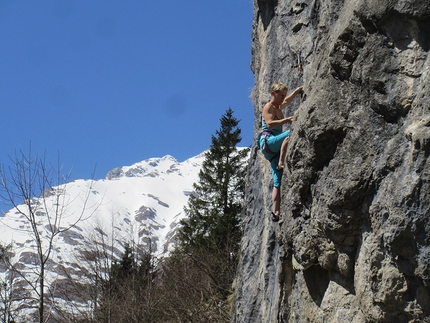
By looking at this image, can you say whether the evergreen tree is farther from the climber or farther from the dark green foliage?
the climber

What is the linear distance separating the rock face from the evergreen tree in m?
18.2

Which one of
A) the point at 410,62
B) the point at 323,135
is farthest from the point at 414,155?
the point at 323,135

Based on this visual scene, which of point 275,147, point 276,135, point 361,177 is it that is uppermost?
point 276,135

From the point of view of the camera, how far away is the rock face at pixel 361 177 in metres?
5.66

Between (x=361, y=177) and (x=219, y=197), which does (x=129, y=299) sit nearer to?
(x=219, y=197)

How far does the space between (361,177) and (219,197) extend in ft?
80.6

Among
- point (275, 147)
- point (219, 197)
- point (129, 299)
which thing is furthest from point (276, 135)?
point (219, 197)

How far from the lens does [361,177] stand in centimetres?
642

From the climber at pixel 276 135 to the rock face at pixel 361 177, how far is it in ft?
1.56

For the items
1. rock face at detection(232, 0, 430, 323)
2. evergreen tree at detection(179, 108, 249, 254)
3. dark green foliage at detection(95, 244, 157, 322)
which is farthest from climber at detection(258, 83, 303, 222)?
evergreen tree at detection(179, 108, 249, 254)

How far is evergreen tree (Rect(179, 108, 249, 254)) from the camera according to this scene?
1102 inches

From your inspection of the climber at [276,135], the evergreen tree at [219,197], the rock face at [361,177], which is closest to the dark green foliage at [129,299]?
the evergreen tree at [219,197]

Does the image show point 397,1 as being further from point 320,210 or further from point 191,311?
point 191,311

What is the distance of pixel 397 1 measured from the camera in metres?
6.16
